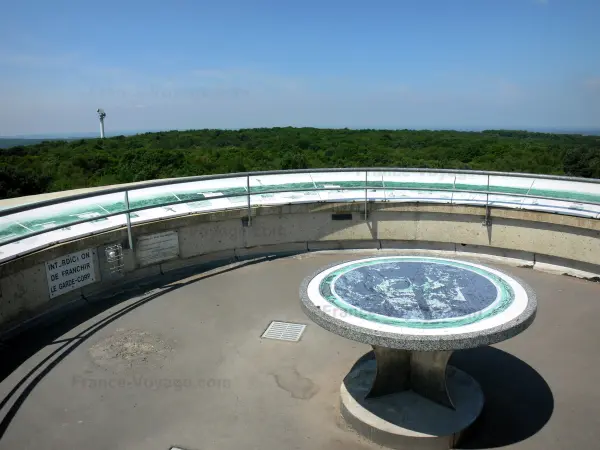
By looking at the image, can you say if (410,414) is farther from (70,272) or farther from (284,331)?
(70,272)

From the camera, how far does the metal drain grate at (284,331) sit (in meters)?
6.12

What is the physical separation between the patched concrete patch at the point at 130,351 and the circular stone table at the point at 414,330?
2.10 meters

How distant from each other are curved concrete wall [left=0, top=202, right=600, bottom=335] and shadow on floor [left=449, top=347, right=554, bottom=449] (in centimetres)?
329

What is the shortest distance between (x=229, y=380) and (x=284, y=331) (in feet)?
4.06

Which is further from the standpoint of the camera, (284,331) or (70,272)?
(70,272)

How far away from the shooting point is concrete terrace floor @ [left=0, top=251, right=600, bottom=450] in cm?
435

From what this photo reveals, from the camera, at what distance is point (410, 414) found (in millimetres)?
4391

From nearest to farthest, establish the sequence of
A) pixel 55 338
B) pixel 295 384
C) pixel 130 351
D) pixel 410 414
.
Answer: pixel 410 414
pixel 295 384
pixel 130 351
pixel 55 338

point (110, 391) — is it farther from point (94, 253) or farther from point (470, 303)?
point (470, 303)

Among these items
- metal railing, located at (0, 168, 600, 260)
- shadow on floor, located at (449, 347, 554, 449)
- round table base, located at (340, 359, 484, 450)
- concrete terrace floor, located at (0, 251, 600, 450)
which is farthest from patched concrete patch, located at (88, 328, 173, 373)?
shadow on floor, located at (449, 347, 554, 449)

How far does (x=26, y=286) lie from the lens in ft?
20.6

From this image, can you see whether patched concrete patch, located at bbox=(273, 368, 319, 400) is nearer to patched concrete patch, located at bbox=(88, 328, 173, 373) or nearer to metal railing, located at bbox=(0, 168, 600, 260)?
patched concrete patch, located at bbox=(88, 328, 173, 373)

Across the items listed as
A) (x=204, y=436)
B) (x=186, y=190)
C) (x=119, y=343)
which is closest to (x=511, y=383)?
(x=204, y=436)

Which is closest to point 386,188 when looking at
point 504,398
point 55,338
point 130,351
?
point 504,398
